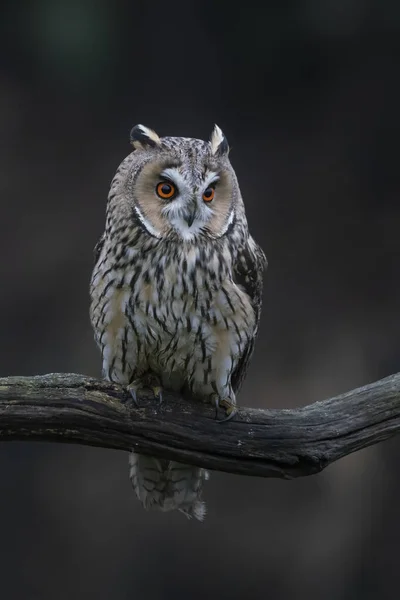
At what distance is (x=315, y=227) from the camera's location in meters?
4.49

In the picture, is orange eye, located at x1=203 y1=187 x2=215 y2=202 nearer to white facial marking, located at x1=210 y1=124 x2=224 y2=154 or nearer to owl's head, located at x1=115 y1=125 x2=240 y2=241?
owl's head, located at x1=115 y1=125 x2=240 y2=241

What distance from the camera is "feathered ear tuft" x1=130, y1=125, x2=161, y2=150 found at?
2.60 m

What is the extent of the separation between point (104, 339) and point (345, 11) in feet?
7.65

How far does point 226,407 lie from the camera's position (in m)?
2.76

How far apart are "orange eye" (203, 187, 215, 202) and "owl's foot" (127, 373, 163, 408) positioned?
568mm

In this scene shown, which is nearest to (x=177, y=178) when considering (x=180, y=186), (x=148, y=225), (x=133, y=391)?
(x=180, y=186)

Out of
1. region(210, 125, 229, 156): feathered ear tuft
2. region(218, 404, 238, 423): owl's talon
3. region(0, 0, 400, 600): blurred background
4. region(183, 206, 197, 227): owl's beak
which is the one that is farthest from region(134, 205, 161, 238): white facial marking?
region(0, 0, 400, 600): blurred background

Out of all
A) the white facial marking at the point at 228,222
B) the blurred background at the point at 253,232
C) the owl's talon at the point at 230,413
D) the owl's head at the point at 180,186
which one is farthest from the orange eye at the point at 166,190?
the blurred background at the point at 253,232

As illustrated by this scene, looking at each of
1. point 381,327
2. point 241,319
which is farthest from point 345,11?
point 241,319

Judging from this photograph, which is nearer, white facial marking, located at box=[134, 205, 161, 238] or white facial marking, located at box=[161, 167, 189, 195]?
white facial marking, located at box=[161, 167, 189, 195]

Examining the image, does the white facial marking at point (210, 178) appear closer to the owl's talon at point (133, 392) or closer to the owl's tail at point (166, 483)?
the owl's talon at point (133, 392)

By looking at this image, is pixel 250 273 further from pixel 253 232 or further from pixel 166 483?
pixel 253 232

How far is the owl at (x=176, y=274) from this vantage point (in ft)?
8.45

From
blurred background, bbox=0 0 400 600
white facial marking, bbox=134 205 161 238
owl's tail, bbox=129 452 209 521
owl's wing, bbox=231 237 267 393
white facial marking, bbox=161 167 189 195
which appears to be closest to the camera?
white facial marking, bbox=161 167 189 195
